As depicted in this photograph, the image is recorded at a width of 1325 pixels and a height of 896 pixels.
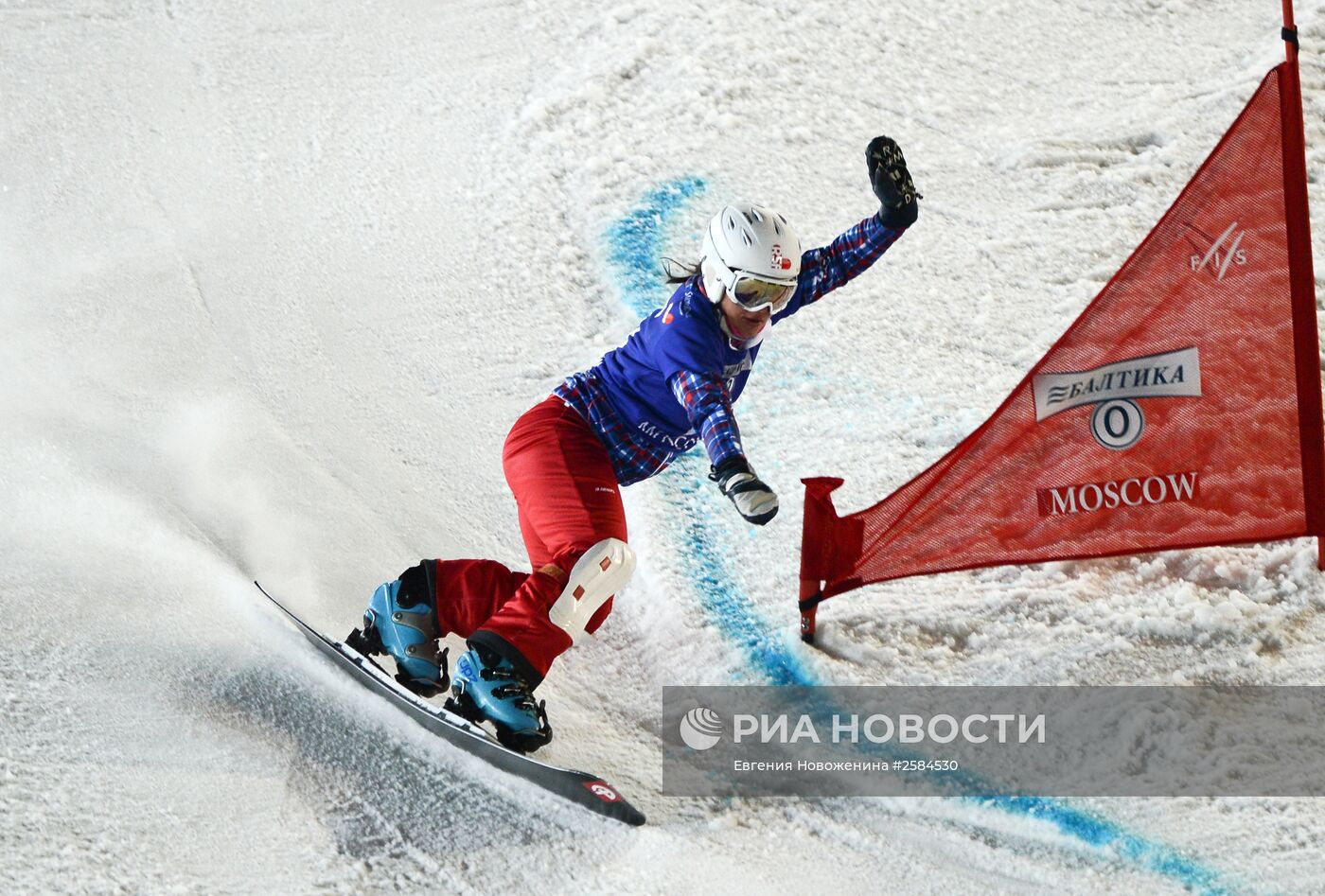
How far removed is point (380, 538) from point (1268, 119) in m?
3.26

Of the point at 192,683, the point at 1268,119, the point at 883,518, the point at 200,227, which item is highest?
the point at 200,227

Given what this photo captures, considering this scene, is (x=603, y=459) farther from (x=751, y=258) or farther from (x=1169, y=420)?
(x=1169, y=420)

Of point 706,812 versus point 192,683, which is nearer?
point 706,812

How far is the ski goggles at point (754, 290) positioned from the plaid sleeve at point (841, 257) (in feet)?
1.46

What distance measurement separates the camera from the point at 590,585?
3.72 m

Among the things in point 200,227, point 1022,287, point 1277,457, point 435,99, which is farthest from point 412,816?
point 435,99

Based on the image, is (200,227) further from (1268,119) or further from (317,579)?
(1268,119)

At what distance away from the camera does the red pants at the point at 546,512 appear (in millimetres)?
3896

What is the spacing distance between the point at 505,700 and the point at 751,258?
1.40m

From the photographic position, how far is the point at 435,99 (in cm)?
793

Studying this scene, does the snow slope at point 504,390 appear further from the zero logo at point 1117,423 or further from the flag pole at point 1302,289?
the zero logo at point 1117,423

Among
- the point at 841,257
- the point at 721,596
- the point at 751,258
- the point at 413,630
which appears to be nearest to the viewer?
the point at 751,258

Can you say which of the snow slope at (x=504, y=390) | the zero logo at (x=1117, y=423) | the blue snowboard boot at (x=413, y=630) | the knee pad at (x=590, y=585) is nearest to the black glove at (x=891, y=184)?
the zero logo at (x=1117, y=423)

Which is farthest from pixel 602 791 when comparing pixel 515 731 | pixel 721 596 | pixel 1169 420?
pixel 1169 420
